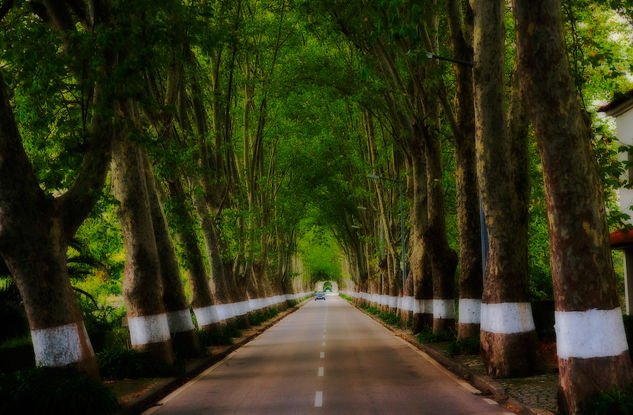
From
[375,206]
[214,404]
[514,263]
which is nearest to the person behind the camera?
[214,404]

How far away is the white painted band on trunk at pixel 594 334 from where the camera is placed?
8.08m

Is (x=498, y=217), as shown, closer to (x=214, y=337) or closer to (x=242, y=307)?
(x=214, y=337)

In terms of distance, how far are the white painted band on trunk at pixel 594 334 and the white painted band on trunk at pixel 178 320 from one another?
11217 millimetres

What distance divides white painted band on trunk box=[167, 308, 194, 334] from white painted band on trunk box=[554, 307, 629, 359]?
11.2 meters

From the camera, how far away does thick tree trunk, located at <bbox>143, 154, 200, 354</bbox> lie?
16656mm

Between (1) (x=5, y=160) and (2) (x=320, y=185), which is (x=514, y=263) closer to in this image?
(1) (x=5, y=160)

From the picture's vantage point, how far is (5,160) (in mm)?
9773

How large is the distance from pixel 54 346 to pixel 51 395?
1172 millimetres

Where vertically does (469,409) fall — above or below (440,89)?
below

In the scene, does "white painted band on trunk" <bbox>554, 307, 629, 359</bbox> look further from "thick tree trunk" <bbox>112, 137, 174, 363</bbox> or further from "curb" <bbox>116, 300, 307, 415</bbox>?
"thick tree trunk" <bbox>112, 137, 174, 363</bbox>

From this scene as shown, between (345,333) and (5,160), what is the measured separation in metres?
21.4

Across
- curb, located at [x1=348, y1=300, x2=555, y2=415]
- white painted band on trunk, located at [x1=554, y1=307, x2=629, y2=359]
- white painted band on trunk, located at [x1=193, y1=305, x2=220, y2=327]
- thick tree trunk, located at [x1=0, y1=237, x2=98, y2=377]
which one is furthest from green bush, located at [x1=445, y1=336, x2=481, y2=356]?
thick tree trunk, located at [x1=0, y1=237, x2=98, y2=377]

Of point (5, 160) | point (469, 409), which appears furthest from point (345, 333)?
point (5, 160)

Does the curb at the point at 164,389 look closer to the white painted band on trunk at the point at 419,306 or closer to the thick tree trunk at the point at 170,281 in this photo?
the thick tree trunk at the point at 170,281
